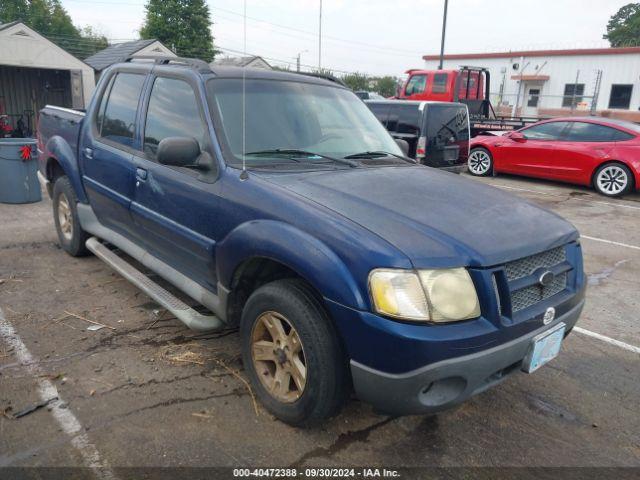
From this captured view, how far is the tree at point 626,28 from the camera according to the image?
59.5 meters

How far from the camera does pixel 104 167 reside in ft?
13.8

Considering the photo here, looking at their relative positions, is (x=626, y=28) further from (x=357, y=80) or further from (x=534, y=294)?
(x=534, y=294)

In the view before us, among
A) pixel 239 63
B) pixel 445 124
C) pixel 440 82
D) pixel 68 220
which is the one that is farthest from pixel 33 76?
pixel 68 220

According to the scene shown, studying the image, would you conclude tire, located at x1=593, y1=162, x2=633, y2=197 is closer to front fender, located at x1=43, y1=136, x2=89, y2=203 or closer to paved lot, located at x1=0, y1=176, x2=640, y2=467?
paved lot, located at x1=0, y1=176, x2=640, y2=467

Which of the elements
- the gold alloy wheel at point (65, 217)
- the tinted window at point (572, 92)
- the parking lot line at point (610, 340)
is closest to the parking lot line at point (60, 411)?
the gold alloy wheel at point (65, 217)

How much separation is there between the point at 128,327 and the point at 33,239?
294 cm

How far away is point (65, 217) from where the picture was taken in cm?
536

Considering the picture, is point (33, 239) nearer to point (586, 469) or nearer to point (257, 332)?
point (257, 332)

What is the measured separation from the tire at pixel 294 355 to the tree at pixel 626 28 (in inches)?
2730

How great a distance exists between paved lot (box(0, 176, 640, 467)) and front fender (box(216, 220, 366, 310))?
82 cm

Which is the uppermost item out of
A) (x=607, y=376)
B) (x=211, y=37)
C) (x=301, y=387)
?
(x=211, y=37)

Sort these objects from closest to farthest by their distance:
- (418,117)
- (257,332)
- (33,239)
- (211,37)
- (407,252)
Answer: (407,252) < (257,332) < (33,239) < (418,117) < (211,37)

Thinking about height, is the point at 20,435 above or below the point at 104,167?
below

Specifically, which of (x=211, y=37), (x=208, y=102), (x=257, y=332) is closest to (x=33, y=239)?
(x=208, y=102)
